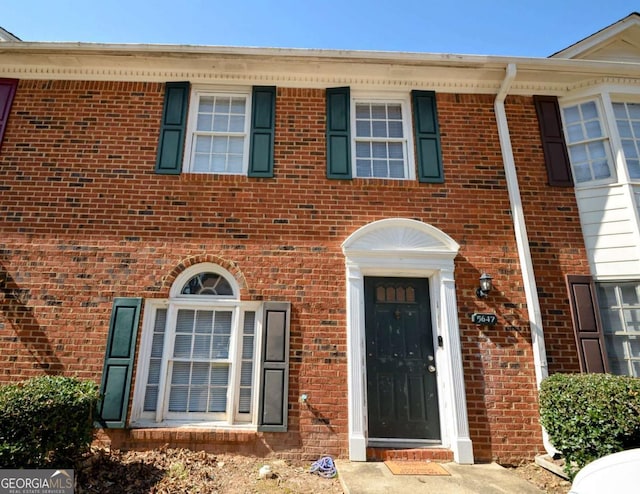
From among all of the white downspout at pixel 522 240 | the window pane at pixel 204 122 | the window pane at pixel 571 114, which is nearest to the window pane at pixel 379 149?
the white downspout at pixel 522 240

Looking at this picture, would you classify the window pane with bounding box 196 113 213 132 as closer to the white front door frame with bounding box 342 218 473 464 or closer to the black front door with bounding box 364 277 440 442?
the white front door frame with bounding box 342 218 473 464

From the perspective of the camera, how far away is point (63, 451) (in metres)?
4.19

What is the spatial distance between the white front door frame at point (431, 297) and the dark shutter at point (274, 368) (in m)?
0.83

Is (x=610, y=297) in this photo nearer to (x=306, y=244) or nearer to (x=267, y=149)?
(x=306, y=244)

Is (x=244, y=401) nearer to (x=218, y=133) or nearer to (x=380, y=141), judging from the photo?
(x=218, y=133)

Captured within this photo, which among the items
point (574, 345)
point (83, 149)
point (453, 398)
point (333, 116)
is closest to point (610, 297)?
point (574, 345)

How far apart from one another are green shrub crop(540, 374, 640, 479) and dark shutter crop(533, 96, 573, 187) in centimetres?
300

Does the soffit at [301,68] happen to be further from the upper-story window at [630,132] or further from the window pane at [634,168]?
the window pane at [634,168]

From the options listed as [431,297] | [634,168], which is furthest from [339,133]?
[634,168]

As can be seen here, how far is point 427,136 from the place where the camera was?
20.9 ft

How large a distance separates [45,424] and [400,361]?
4099mm

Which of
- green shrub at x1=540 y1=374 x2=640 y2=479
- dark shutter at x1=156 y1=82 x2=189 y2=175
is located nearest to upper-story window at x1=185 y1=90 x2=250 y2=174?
dark shutter at x1=156 y1=82 x2=189 y2=175

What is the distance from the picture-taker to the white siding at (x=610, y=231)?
18.7ft

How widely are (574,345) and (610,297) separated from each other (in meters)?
0.93
